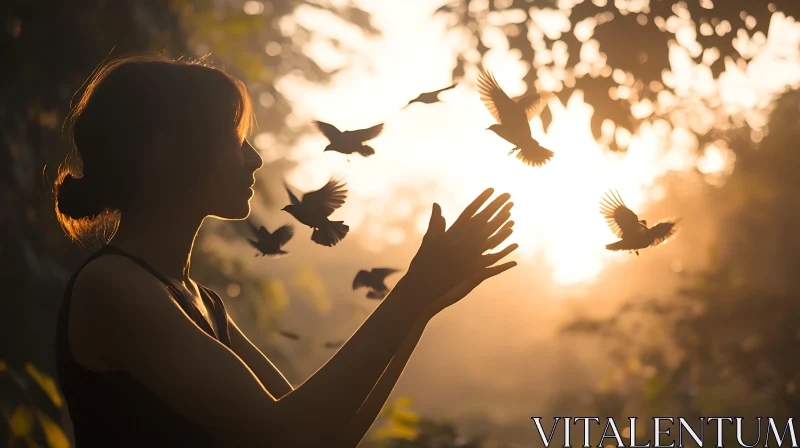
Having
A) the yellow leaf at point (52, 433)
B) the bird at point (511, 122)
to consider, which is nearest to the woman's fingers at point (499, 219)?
the bird at point (511, 122)

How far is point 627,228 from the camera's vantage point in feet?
7.55

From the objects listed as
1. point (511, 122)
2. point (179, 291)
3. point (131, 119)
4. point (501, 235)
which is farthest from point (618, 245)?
point (131, 119)

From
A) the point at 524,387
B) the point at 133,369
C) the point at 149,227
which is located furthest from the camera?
the point at 524,387

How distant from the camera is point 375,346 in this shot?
1.61m

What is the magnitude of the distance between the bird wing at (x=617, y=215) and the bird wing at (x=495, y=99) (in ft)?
1.28

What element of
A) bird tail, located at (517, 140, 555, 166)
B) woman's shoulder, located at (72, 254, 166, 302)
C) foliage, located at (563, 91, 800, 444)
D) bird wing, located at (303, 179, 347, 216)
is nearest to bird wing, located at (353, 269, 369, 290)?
bird wing, located at (303, 179, 347, 216)

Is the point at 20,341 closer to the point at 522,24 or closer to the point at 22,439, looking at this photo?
the point at 22,439

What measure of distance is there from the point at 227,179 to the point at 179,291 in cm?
30

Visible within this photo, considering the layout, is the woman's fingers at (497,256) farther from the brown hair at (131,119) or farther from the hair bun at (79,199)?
the hair bun at (79,199)

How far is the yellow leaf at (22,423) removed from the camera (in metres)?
2.83

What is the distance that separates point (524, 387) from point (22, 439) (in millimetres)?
45431

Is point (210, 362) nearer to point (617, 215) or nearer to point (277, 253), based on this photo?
point (277, 253)

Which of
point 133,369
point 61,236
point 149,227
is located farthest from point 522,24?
point 61,236

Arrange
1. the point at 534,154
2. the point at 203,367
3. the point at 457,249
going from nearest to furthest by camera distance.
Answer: the point at 203,367 → the point at 457,249 → the point at 534,154
